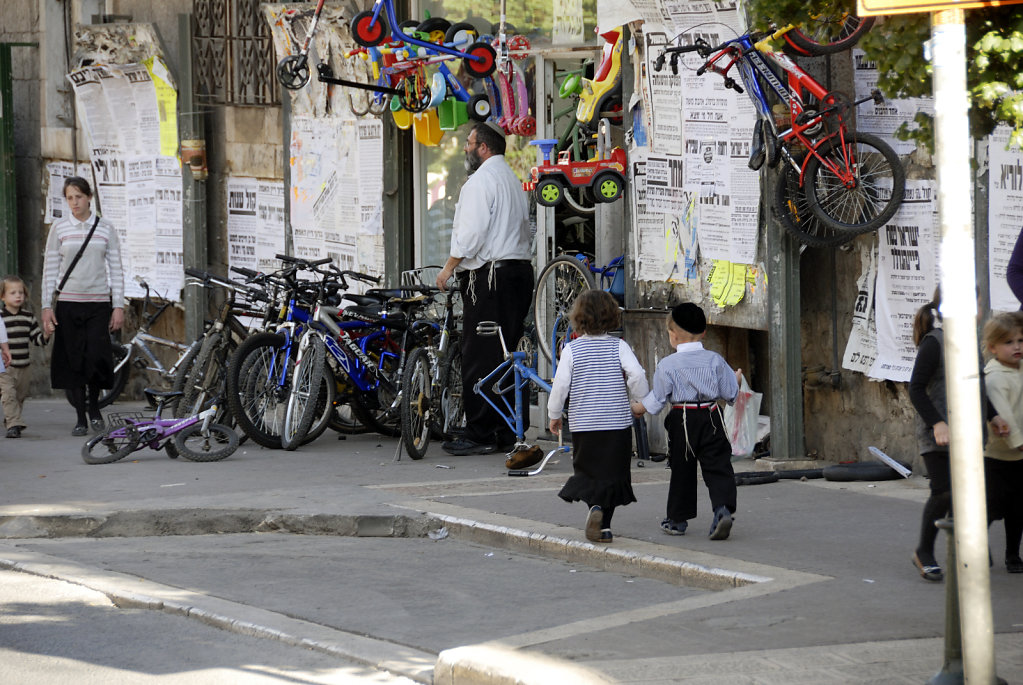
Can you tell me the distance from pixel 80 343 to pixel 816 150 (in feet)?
21.4

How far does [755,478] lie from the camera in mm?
9703

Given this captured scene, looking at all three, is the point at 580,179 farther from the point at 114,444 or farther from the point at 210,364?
the point at 114,444

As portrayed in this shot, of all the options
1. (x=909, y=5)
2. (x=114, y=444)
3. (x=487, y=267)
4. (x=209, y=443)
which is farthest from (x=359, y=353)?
(x=909, y=5)

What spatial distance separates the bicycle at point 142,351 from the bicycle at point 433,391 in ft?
10.3

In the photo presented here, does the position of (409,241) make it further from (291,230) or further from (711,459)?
(711,459)

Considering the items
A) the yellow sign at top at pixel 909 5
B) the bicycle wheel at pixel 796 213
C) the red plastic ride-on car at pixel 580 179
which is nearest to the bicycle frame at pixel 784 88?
the bicycle wheel at pixel 796 213

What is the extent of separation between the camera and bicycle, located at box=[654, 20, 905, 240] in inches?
372

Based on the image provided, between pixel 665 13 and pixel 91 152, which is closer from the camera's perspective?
pixel 665 13

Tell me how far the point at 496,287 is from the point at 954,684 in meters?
6.53

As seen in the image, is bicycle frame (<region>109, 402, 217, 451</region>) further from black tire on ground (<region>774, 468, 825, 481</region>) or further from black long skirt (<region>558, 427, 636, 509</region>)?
black tire on ground (<region>774, 468, 825, 481</region>)

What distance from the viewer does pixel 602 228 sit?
38.5 ft

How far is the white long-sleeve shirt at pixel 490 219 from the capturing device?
36.9ft

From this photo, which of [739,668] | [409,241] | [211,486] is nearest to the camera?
[739,668]

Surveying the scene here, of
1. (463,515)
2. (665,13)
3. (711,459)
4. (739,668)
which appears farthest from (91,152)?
(739,668)
